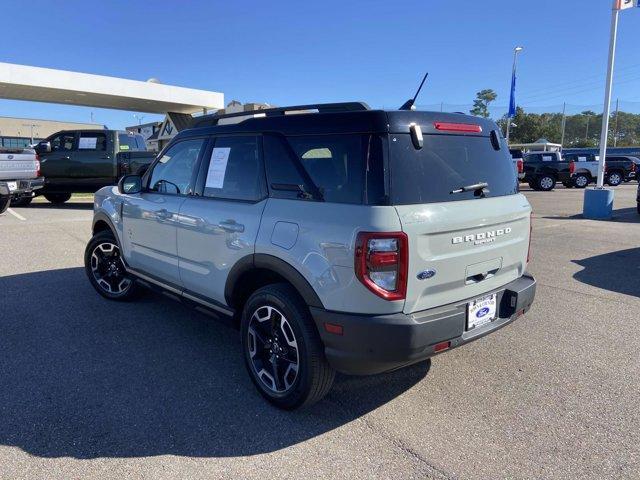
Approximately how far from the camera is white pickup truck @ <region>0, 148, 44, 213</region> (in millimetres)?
11085

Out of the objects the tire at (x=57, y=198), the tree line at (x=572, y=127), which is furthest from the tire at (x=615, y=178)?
the tree line at (x=572, y=127)

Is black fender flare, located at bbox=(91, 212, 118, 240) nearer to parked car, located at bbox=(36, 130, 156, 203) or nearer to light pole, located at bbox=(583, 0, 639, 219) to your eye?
parked car, located at bbox=(36, 130, 156, 203)

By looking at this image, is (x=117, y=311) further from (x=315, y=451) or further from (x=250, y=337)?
(x=315, y=451)

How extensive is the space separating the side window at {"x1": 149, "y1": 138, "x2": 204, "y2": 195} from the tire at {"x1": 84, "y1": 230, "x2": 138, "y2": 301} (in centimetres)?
113

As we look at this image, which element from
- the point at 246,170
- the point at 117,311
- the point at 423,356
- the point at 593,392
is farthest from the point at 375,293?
the point at 117,311

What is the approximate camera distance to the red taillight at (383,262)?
8.35ft

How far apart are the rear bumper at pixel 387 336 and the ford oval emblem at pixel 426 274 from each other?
0.20 metres

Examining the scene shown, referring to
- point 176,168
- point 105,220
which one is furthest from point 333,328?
point 105,220

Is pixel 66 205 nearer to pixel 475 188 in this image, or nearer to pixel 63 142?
pixel 63 142

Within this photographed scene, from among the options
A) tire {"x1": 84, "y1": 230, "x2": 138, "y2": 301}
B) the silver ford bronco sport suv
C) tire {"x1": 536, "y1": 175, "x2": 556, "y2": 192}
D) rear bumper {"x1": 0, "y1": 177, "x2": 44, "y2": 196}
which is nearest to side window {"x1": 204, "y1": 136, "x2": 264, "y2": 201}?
the silver ford bronco sport suv

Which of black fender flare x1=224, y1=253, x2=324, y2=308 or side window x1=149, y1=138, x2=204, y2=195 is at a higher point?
side window x1=149, y1=138, x2=204, y2=195

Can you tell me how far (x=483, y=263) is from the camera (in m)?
3.05

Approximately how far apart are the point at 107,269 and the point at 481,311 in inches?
163

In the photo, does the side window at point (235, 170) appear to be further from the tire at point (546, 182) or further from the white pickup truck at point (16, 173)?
the tire at point (546, 182)
